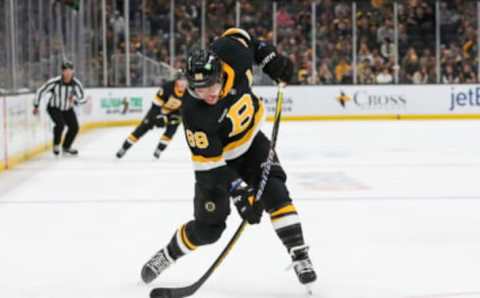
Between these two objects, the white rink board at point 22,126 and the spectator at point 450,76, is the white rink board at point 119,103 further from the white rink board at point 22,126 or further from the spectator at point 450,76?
the spectator at point 450,76

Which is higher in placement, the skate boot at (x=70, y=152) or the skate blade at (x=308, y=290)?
the skate blade at (x=308, y=290)

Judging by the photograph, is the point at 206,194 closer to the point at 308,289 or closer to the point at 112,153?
the point at 308,289

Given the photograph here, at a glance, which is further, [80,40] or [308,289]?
[80,40]

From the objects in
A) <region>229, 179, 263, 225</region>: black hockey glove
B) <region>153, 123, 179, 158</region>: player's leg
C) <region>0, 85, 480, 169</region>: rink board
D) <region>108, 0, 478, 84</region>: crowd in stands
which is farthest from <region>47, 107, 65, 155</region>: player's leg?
<region>229, 179, 263, 225</region>: black hockey glove

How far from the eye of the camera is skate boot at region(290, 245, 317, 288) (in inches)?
137

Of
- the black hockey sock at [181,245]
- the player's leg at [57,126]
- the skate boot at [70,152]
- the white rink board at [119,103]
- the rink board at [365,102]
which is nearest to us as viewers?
the black hockey sock at [181,245]

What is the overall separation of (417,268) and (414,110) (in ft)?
41.9

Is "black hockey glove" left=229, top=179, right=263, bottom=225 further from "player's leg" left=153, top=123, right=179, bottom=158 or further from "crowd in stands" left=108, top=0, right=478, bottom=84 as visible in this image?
"crowd in stands" left=108, top=0, right=478, bottom=84

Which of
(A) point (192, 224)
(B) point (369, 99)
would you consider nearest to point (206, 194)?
(A) point (192, 224)

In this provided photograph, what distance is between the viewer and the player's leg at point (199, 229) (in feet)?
11.6

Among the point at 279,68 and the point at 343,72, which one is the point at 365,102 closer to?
the point at 343,72

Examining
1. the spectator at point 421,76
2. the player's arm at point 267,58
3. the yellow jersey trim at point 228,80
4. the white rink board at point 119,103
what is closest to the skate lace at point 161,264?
the yellow jersey trim at point 228,80

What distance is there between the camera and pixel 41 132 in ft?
36.6

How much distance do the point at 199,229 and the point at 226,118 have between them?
467mm
